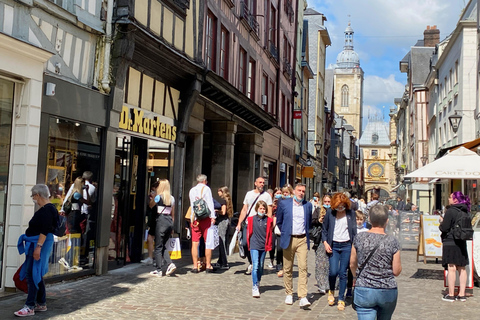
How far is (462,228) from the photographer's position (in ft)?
31.6

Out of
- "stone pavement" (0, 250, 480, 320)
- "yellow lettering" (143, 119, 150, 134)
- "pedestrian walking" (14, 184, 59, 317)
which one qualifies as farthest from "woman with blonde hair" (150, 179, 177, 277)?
"pedestrian walking" (14, 184, 59, 317)

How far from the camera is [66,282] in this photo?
940 centimetres

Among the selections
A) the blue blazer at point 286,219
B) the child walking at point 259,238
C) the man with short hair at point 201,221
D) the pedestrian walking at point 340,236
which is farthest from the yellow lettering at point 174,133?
the pedestrian walking at point 340,236

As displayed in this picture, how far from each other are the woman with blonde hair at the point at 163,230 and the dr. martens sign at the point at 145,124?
1.46 m

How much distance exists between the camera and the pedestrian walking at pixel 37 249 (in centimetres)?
688

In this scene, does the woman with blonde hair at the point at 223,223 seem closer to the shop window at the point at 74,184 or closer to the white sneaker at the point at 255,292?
the shop window at the point at 74,184

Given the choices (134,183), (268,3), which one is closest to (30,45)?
(134,183)

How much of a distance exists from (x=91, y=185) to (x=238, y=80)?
10403 mm

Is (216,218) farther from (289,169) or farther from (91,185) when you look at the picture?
(289,169)

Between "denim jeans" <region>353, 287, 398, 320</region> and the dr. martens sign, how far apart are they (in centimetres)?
702

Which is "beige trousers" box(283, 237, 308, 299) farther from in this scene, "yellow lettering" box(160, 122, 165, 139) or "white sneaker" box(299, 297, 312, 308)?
"yellow lettering" box(160, 122, 165, 139)

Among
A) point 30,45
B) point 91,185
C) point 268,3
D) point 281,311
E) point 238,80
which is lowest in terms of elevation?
point 281,311

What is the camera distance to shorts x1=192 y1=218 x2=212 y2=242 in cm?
1167

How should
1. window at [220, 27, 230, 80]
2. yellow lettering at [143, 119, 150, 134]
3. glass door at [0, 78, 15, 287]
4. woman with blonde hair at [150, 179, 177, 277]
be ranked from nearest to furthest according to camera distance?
1. glass door at [0, 78, 15, 287]
2. woman with blonde hair at [150, 179, 177, 277]
3. yellow lettering at [143, 119, 150, 134]
4. window at [220, 27, 230, 80]
